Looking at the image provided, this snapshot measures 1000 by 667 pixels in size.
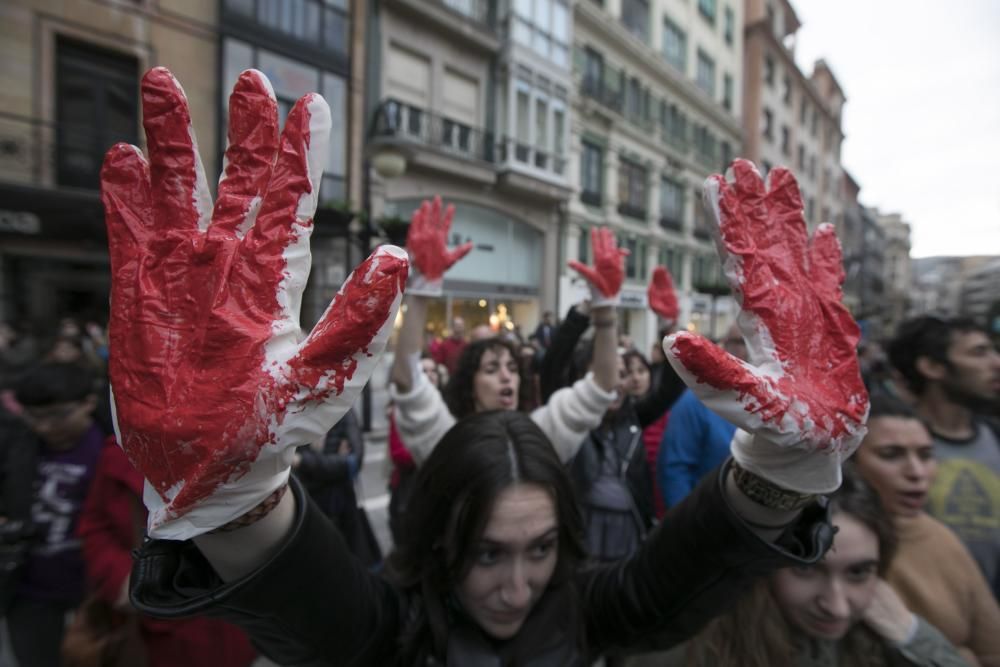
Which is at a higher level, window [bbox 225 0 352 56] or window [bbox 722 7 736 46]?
window [bbox 722 7 736 46]

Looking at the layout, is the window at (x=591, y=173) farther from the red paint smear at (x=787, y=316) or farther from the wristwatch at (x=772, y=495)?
the wristwatch at (x=772, y=495)

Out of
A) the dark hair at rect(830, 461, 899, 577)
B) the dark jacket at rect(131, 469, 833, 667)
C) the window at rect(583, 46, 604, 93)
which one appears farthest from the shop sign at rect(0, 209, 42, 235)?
the window at rect(583, 46, 604, 93)

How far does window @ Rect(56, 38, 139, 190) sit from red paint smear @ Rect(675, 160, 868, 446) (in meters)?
10.4

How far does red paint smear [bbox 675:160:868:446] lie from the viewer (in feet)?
2.92

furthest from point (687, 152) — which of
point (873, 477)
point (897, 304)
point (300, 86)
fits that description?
point (897, 304)

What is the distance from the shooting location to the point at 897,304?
52312 mm

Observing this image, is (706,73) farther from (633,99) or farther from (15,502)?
(15,502)

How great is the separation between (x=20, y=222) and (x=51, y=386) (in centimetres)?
766

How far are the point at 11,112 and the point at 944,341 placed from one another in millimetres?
11663

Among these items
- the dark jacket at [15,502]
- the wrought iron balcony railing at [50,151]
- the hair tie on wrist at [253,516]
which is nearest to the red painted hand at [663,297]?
the hair tie on wrist at [253,516]

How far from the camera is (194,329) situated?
80 cm

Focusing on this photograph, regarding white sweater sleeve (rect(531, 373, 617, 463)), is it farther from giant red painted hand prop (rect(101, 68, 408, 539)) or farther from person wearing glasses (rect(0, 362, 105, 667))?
person wearing glasses (rect(0, 362, 105, 667))

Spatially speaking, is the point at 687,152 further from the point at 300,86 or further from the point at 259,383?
the point at 259,383

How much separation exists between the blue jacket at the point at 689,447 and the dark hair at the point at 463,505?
1544 mm
